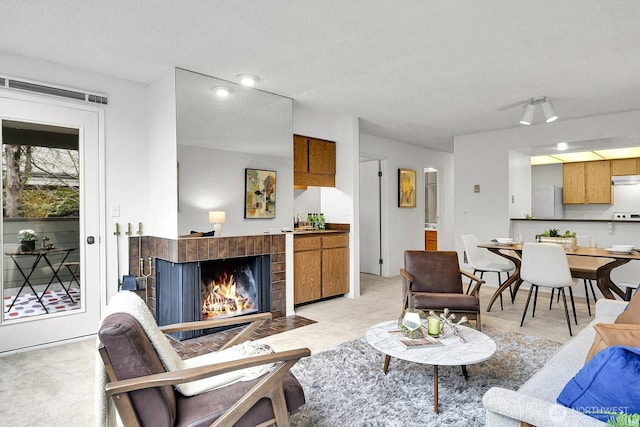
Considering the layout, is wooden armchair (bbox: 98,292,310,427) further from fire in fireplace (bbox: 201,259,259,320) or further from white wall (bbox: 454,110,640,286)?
white wall (bbox: 454,110,640,286)

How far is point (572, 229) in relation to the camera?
5430 millimetres

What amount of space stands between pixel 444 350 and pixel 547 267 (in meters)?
2.16

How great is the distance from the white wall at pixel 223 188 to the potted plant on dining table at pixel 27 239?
1236mm

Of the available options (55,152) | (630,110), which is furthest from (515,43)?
(55,152)

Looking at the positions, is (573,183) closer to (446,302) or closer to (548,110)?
(548,110)

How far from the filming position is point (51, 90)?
3322mm

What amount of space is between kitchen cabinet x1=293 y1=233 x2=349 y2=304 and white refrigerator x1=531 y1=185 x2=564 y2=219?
4.27 metres

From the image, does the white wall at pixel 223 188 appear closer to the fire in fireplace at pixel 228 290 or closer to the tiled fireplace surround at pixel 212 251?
the tiled fireplace surround at pixel 212 251

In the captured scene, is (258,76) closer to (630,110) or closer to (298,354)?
(298,354)

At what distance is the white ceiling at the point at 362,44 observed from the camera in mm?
2428

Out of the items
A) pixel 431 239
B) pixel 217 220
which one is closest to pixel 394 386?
pixel 217 220

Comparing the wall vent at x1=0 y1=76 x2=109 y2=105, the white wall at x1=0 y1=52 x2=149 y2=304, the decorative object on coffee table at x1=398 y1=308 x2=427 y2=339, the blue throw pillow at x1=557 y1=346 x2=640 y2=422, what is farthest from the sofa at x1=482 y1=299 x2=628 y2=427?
the wall vent at x1=0 y1=76 x2=109 y2=105

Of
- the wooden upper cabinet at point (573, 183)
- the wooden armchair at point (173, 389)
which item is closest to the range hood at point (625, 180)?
the wooden upper cabinet at point (573, 183)

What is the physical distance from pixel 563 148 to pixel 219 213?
514 centimetres
